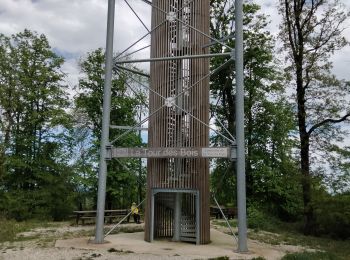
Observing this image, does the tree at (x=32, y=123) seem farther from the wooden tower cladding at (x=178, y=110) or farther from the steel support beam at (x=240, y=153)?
the steel support beam at (x=240, y=153)

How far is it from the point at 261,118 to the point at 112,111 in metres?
8.70

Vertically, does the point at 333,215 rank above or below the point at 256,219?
above

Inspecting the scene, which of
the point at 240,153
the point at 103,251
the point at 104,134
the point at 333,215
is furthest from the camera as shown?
the point at 333,215

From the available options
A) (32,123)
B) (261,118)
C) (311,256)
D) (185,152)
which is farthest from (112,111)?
(311,256)

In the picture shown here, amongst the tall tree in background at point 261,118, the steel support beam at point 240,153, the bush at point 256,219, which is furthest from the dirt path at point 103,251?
the tall tree in background at point 261,118

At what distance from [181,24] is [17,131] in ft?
46.7

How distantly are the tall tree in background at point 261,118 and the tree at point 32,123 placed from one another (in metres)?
9.33

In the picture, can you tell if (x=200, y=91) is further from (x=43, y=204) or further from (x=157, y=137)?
(x=43, y=204)

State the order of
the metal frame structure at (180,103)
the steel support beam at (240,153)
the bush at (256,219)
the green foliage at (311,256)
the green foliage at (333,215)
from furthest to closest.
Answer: the bush at (256,219) → the green foliage at (333,215) → the metal frame structure at (180,103) → the steel support beam at (240,153) → the green foliage at (311,256)

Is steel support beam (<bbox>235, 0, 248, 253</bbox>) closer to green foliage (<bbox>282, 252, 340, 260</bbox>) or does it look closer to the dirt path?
the dirt path

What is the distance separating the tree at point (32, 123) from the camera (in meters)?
22.1

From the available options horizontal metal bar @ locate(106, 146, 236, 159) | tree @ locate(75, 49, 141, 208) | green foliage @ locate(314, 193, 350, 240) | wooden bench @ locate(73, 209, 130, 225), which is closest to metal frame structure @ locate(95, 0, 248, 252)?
horizontal metal bar @ locate(106, 146, 236, 159)

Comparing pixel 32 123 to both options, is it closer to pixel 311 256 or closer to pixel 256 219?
pixel 256 219

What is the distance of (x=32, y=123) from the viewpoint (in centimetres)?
2272
